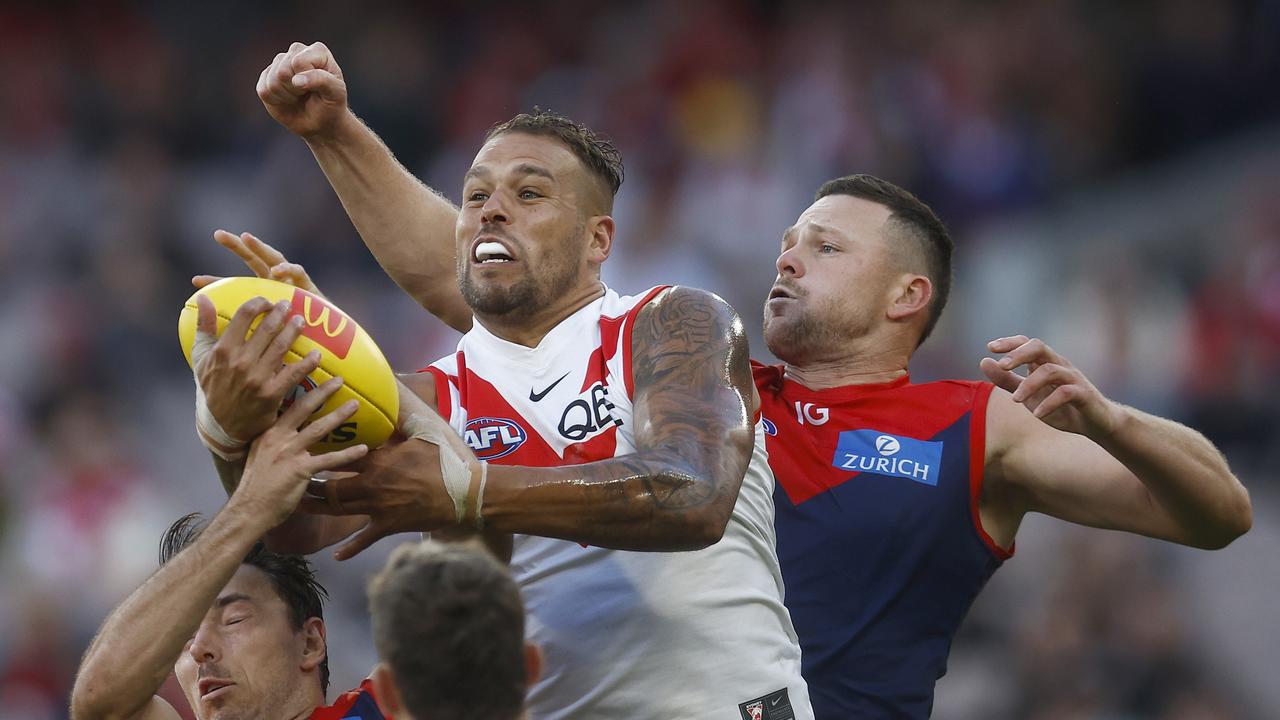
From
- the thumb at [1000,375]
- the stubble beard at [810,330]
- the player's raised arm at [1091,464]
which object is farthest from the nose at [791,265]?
the thumb at [1000,375]

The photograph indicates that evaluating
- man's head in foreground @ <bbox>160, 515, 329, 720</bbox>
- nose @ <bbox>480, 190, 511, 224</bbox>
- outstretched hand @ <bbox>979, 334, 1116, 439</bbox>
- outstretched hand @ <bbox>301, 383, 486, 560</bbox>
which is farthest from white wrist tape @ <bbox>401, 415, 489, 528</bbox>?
outstretched hand @ <bbox>979, 334, 1116, 439</bbox>

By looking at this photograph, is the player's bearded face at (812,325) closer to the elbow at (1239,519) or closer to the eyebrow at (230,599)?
the elbow at (1239,519)

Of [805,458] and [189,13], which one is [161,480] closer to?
[189,13]

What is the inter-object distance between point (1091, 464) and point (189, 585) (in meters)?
2.85

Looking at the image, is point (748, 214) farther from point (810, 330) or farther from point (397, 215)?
point (397, 215)

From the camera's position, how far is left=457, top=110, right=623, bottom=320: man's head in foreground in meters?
4.55

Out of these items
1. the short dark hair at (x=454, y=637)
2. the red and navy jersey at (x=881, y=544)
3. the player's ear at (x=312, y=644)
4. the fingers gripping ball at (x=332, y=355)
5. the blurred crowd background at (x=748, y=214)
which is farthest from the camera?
the blurred crowd background at (x=748, y=214)

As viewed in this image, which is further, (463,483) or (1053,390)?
(1053,390)

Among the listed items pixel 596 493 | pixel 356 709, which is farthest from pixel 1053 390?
pixel 356 709

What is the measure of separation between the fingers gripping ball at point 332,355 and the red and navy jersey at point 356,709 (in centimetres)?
113

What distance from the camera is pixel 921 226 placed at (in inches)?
230

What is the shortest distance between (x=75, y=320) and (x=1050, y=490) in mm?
8698

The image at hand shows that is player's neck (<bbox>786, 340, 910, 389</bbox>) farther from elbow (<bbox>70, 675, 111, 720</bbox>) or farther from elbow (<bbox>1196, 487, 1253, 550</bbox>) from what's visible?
elbow (<bbox>70, 675, 111, 720</bbox>)

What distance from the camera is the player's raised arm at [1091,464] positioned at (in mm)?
4488
